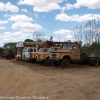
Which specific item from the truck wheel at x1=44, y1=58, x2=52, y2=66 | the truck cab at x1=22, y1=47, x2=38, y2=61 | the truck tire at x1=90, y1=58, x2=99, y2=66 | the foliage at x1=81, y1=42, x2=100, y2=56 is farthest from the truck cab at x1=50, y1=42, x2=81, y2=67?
the foliage at x1=81, y1=42, x2=100, y2=56

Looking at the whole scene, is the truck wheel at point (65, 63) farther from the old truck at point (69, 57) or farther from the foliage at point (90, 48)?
the foliage at point (90, 48)

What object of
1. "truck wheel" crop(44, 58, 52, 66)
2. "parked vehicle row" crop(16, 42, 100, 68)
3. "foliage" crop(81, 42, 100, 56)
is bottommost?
"truck wheel" crop(44, 58, 52, 66)

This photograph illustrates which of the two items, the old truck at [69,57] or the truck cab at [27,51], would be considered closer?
the old truck at [69,57]

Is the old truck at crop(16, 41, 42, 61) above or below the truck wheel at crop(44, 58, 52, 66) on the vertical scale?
above

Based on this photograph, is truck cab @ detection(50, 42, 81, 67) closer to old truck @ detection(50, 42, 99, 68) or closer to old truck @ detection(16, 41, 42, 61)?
old truck @ detection(50, 42, 99, 68)

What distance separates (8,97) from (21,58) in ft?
67.9

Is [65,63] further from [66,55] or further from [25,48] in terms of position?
[25,48]

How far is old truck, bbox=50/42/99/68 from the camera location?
726 inches

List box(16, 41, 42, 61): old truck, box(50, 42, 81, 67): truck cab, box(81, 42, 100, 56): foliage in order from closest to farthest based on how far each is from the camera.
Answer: box(50, 42, 81, 67): truck cab, box(16, 41, 42, 61): old truck, box(81, 42, 100, 56): foliage

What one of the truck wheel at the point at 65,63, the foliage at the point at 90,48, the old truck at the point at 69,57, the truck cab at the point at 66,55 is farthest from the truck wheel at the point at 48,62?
the foliage at the point at 90,48

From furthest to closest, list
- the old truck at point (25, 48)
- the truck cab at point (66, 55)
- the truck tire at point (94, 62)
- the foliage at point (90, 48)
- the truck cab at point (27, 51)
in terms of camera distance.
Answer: the foliage at point (90, 48), the old truck at point (25, 48), the truck cab at point (27, 51), the truck tire at point (94, 62), the truck cab at point (66, 55)

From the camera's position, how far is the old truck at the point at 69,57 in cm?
1844

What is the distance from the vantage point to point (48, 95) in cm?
774

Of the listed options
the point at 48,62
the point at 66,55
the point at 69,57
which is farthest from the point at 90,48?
the point at 66,55
